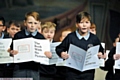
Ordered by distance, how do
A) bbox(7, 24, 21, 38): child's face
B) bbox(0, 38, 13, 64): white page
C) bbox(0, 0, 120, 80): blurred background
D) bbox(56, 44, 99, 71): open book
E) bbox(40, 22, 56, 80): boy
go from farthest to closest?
bbox(0, 0, 120, 80): blurred background < bbox(7, 24, 21, 38): child's face < bbox(40, 22, 56, 80): boy < bbox(0, 38, 13, 64): white page < bbox(56, 44, 99, 71): open book

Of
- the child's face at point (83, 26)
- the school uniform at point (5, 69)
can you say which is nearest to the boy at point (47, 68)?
the school uniform at point (5, 69)

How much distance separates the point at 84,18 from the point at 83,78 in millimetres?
501

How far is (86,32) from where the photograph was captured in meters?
2.69

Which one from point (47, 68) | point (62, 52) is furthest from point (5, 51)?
point (62, 52)

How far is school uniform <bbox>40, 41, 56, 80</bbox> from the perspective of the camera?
2.95m

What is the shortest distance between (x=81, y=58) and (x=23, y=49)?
→ 0.50 meters

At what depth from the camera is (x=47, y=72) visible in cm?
299

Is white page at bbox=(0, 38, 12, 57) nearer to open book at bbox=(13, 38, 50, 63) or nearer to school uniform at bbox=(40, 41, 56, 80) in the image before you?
open book at bbox=(13, 38, 50, 63)

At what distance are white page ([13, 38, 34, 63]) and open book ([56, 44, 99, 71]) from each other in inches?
12.9

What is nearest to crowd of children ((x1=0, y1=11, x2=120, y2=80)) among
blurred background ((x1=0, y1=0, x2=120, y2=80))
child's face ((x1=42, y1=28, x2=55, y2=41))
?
child's face ((x1=42, y1=28, x2=55, y2=41))

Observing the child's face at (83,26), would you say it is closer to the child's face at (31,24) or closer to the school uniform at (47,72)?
the child's face at (31,24)

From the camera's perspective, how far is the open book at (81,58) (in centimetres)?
264

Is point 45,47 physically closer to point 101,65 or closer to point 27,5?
point 101,65

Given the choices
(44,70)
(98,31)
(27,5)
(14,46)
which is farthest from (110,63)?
(27,5)
